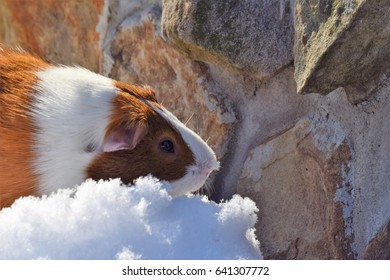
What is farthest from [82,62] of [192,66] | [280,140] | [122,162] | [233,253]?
[233,253]

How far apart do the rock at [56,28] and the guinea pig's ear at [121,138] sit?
1.82ft

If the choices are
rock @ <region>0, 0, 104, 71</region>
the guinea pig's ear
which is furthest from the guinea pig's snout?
A: rock @ <region>0, 0, 104, 71</region>

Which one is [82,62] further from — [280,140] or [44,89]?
[280,140]

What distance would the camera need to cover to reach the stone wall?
4.54 feet

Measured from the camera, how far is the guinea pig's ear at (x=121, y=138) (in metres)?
1.60

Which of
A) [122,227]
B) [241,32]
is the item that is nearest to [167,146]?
[241,32]

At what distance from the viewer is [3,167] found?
157 cm

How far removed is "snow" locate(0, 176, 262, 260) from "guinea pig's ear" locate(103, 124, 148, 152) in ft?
0.90

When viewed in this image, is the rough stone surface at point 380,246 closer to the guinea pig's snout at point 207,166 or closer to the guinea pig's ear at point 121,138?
the guinea pig's snout at point 207,166

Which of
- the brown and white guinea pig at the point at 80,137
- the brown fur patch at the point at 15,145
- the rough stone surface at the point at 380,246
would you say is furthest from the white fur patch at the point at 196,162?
the rough stone surface at the point at 380,246

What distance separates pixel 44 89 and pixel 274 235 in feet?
1.84

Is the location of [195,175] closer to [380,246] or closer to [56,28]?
[380,246]

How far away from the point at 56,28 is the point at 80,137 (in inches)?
26.6

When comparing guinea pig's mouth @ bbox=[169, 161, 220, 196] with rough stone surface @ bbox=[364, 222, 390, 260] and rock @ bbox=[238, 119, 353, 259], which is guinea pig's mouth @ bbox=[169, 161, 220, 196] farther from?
rough stone surface @ bbox=[364, 222, 390, 260]
